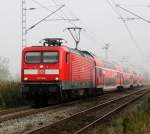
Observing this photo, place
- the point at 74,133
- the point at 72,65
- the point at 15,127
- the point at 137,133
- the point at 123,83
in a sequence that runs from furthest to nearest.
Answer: the point at 123,83, the point at 72,65, the point at 15,127, the point at 74,133, the point at 137,133

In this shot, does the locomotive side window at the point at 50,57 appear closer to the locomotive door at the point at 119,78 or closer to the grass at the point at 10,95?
the grass at the point at 10,95

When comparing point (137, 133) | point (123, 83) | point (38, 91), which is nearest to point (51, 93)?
point (38, 91)

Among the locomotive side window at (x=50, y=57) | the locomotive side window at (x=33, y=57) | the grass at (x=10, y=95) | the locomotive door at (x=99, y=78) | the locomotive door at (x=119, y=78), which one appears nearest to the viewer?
the locomotive side window at (x=50, y=57)

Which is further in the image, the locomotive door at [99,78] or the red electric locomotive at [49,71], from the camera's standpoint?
the locomotive door at [99,78]

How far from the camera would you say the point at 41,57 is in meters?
21.5

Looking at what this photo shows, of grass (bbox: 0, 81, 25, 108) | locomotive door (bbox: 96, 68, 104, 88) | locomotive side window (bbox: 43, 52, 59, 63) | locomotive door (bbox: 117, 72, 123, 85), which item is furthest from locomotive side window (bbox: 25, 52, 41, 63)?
locomotive door (bbox: 117, 72, 123, 85)

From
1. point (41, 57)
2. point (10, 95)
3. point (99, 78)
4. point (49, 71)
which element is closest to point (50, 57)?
point (41, 57)

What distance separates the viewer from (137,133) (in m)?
10.5

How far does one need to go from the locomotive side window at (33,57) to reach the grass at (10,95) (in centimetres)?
204

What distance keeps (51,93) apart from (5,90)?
276 centimetres

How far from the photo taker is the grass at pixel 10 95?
21.7m

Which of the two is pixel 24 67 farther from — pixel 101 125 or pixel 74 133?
pixel 74 133

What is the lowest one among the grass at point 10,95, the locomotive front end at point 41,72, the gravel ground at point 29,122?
the gravel ground at point 29,122

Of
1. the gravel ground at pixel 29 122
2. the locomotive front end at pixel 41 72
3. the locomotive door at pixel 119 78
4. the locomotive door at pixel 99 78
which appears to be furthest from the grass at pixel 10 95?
the locomotive door at pixel 119 78
